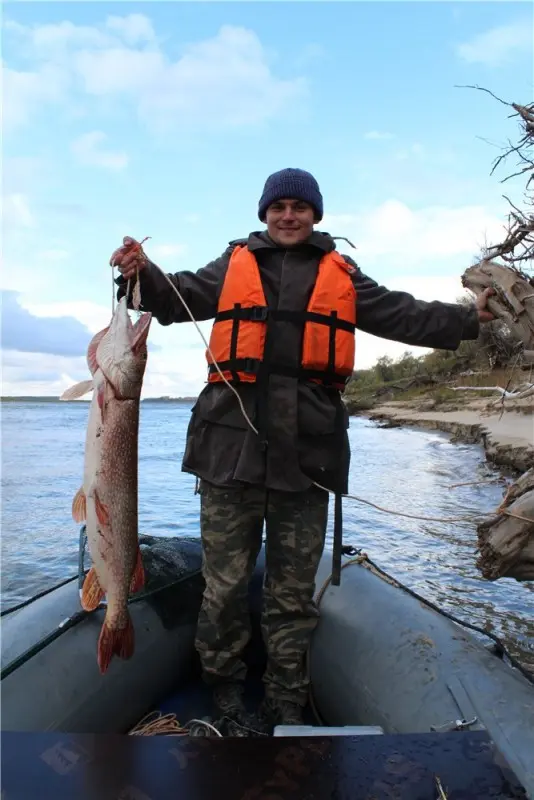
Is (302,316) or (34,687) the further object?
(302,316)

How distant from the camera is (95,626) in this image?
3510 millimetres

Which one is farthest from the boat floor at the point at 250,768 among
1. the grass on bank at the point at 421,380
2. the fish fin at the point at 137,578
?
the grass on bank at the point at 421,380

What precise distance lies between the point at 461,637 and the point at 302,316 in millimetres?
1999

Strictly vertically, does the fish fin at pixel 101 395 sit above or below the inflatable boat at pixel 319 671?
above

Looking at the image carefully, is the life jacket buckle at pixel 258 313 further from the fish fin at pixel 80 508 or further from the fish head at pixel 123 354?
the fish fin at pixel 80 508

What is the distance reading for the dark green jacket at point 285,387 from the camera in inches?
132

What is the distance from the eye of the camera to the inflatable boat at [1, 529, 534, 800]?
9.41ft

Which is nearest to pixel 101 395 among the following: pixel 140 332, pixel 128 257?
pixel 140 332

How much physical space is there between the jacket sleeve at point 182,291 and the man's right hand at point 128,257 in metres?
0.08

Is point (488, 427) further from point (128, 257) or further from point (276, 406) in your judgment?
point (128, 257)

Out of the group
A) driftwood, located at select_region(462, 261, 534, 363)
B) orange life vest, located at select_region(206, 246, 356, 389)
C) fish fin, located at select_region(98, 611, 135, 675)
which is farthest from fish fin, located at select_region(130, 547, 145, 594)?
driftwood, located at select_region(462, 261, 534, 363)

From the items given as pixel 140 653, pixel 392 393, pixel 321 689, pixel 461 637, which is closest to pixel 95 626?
pixel 140 653

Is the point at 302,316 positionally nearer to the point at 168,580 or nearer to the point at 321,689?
the point at 168,580

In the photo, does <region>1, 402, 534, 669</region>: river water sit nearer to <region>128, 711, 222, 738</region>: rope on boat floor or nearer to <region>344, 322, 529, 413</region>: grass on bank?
<region>128, 711, 222, 738</region>: rope on boat floor
